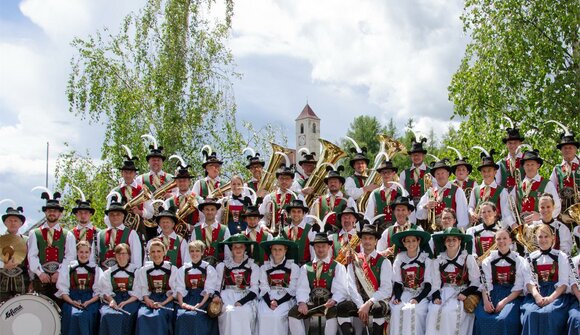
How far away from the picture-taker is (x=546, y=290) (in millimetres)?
8055

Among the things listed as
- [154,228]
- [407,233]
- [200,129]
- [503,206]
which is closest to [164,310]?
[154,228]

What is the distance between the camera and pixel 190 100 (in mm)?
23859

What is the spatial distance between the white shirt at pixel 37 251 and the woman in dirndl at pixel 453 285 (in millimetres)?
5116

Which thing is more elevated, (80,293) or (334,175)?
(334,175)

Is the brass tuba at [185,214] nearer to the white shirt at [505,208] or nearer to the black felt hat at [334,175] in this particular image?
the black felt hat at [334,175]

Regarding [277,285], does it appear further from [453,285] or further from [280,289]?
[453,285]

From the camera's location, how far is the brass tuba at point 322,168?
38.4ft

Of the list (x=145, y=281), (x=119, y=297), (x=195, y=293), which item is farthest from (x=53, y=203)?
(x=195, y=293)

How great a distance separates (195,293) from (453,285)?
132 inches

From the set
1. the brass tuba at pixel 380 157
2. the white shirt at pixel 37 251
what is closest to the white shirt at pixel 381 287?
the brass tuba at pixel 380 157

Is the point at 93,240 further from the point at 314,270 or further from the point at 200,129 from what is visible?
the point at 200,129

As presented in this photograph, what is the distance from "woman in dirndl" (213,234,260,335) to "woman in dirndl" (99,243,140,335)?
116cm

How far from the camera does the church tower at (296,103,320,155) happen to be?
74.6m

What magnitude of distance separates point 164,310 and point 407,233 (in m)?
3.33
